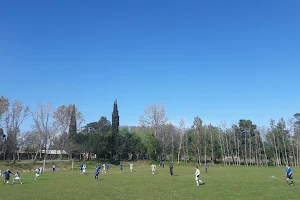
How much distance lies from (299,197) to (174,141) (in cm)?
8245

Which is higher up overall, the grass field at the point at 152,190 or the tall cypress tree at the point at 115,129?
the tall cypress tree at the point at 115,129

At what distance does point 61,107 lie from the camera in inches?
3231

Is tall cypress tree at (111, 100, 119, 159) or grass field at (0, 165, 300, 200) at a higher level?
tall cypress tree at (111, 100, 119, 159)

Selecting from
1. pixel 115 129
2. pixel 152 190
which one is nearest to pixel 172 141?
pixel 115 129

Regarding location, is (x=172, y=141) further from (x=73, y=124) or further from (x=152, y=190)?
(x=152, y=190)

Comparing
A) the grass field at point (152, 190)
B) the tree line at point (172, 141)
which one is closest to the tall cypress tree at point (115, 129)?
the tree line at point (172, 141)

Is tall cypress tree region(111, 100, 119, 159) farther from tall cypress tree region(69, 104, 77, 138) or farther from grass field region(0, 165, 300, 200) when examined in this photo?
grass field region(0, 165, 300, 200)

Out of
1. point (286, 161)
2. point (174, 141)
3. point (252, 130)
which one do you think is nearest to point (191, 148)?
point (174, 141)

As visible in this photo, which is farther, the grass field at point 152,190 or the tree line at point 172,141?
the tree line at point 172,141

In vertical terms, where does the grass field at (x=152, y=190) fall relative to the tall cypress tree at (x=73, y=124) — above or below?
below

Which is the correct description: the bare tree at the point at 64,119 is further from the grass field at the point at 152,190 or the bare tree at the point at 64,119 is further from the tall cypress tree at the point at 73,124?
Answer: the grass field at the point at 152,190

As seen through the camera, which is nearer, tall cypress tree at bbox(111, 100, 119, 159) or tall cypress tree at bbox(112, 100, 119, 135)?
tall cypress tree at bbox(111, 100, 119, 159)

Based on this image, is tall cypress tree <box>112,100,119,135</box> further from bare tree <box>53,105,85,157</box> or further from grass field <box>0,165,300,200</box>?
grass field <box>0,165,300,200</box>

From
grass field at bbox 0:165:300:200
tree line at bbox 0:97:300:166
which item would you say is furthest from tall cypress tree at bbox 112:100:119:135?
grass field at bbox 0:165:300:200
